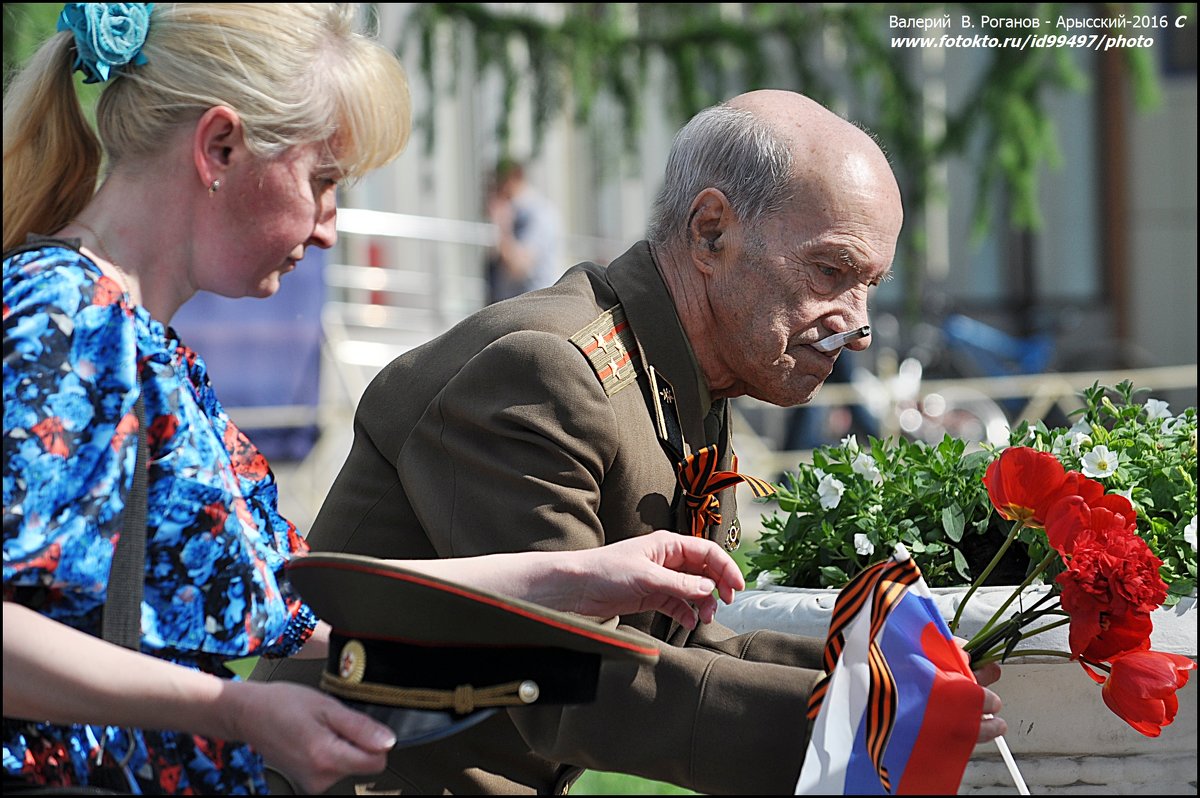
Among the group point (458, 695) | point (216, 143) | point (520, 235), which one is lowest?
point (520, 235)

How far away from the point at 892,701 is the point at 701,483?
60 centimetres

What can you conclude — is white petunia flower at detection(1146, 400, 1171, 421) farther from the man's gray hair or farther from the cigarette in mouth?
the man's gray hair

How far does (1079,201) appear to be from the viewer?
1474cm

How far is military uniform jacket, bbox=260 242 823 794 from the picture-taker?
1854mm

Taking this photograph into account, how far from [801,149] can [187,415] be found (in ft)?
3.64

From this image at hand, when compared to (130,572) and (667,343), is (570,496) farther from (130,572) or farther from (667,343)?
(130,572)

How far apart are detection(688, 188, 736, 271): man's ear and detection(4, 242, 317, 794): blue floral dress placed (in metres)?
0.89

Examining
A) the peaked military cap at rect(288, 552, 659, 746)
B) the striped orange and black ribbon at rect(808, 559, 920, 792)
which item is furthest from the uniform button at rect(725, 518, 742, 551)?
the peaked military cap at rect(288, 552, 659, 746)

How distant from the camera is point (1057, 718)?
2.42 m

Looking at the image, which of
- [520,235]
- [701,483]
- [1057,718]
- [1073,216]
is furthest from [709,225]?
[1073,216]

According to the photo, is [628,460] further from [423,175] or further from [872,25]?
[423,175]

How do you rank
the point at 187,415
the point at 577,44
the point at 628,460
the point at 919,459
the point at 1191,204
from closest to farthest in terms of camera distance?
1. the point at 187,415
2. the point at 628,460
3. the point at 919,459
4. the point at 577,44
5. the point at 1191,204

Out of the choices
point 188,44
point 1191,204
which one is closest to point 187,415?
point 188,44

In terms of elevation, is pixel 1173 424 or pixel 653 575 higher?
pixel 653 575
